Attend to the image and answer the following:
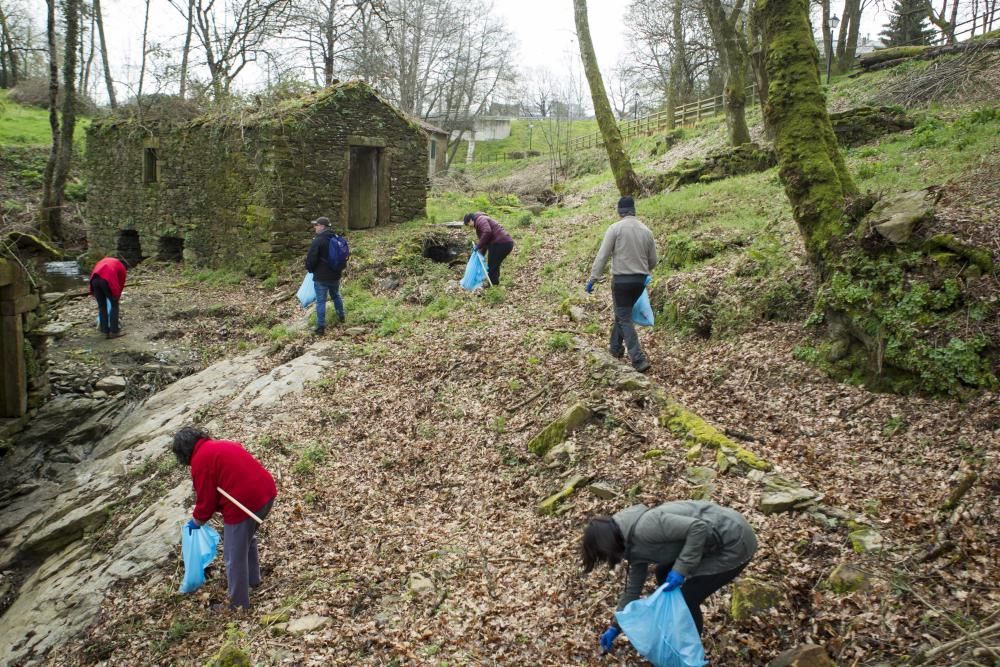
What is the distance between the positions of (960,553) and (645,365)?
3.84m

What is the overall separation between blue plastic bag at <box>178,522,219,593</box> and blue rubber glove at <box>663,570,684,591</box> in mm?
3846

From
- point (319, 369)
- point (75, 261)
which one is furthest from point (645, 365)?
point (75, 261)

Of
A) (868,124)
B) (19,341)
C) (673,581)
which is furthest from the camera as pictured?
(868,124)

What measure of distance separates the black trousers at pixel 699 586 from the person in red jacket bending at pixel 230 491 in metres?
3.26

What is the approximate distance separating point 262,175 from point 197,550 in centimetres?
1154

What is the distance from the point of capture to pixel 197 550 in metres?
5.38

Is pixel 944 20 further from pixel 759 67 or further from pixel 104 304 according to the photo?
pixel 104 304

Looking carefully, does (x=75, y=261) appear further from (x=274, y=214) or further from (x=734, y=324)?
(x=734, y=324)

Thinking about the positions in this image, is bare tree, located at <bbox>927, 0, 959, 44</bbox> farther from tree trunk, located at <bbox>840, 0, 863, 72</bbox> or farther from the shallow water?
the shallow water

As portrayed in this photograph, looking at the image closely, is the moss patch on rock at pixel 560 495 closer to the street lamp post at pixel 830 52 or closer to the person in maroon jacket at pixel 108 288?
the person in maroon jacket at pixel 108 288

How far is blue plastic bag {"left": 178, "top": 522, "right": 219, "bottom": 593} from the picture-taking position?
5.37 m

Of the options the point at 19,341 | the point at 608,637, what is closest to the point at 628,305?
the point at 608,637

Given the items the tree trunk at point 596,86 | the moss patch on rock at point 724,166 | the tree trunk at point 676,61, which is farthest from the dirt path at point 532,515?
the tree trunk at point 676,61

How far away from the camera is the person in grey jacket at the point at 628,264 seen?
730 cm
